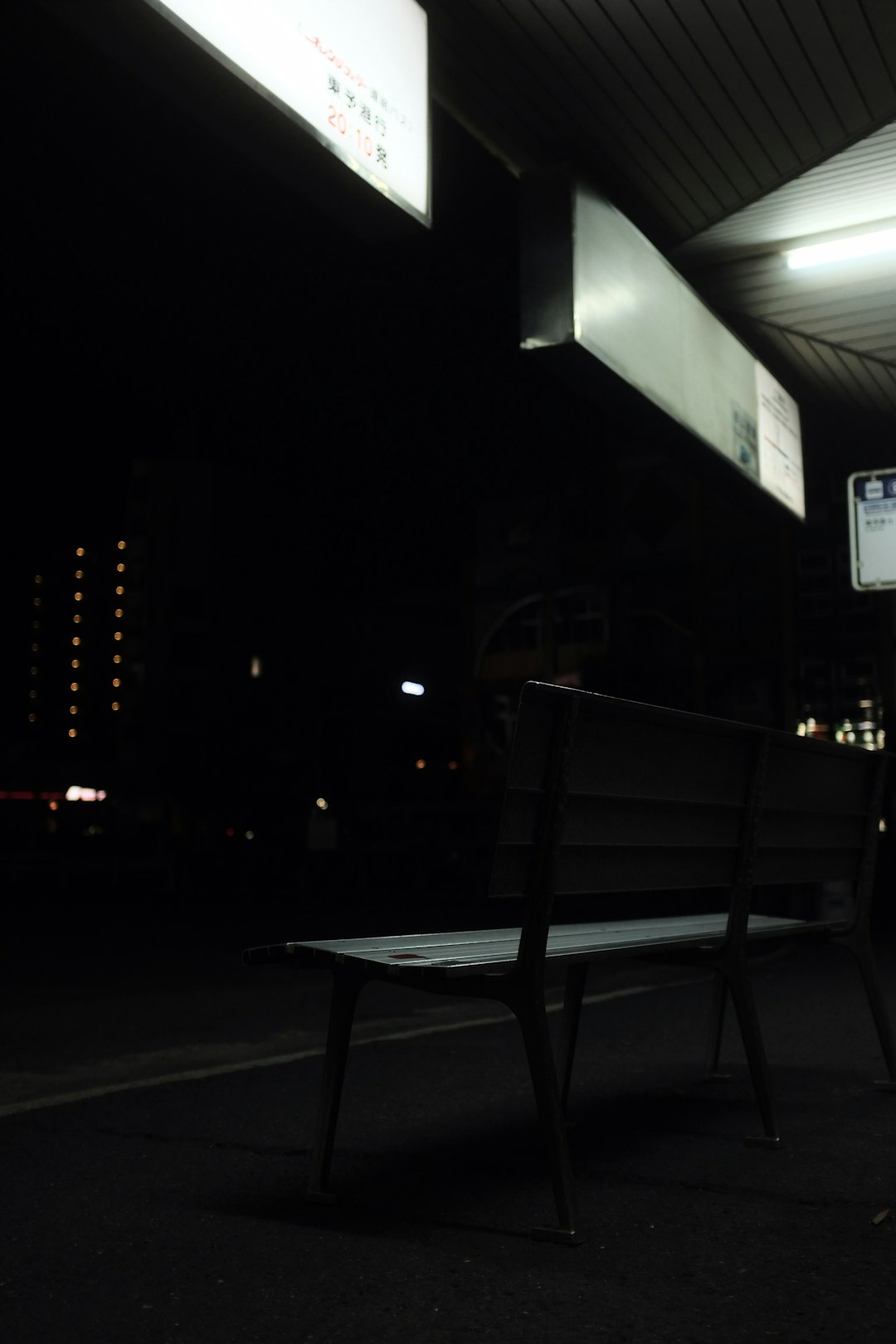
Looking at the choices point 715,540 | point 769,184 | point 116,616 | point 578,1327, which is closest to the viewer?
point 578,1327

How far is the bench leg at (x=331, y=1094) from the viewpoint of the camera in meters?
3.13

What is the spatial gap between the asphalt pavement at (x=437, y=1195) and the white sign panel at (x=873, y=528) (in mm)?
5212

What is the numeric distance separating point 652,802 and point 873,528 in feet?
26.3

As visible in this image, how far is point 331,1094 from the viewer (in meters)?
3.13

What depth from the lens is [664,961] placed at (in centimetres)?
389

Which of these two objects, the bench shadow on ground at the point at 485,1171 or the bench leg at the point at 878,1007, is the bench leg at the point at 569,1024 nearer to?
the bench shadow on ground at the point at 485,1171

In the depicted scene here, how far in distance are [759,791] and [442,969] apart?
4.57 ft

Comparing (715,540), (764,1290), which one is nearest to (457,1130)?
(764,1290)

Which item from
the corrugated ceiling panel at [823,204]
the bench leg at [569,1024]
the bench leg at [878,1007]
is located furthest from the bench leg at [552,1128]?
the corrugated ceiling panel at [823,204]

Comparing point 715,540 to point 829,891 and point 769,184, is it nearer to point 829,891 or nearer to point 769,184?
point 829,891

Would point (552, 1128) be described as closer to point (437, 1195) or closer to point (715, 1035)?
point (437, 1195)

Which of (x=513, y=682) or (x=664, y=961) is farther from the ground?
(x=513, y=682)

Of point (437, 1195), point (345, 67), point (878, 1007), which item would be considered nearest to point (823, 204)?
point (345, 67)

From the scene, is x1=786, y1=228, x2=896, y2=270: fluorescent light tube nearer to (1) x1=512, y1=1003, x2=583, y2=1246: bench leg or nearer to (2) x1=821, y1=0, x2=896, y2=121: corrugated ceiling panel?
(2) x1=821, y1=0, x2=896, y2=121: corrugated ceiling panel
